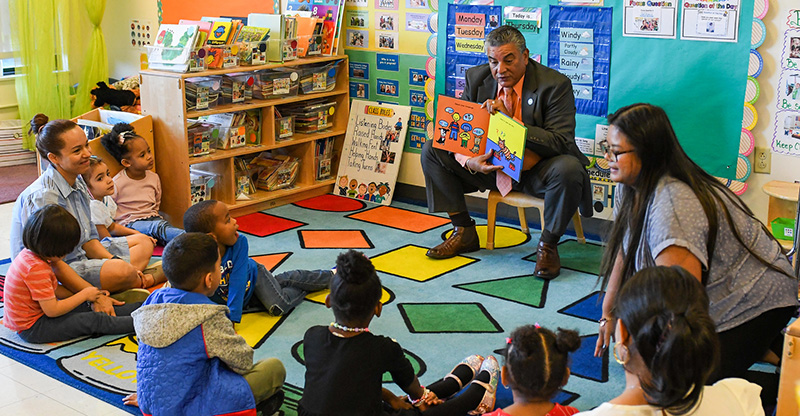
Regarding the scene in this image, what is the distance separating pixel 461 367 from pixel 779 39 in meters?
2.30

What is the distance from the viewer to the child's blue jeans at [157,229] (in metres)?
4.09

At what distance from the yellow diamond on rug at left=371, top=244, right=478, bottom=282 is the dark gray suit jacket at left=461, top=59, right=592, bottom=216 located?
67 cm

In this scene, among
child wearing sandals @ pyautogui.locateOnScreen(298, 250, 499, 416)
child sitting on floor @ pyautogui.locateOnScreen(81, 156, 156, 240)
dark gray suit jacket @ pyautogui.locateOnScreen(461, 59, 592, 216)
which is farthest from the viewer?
dark gray suit jacket @ pyautogui.locateOnScreen(461, 59, 592, 216)

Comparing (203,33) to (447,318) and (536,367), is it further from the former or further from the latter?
(536,367)

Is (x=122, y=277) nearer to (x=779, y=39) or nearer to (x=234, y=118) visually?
(x=234, y=118)

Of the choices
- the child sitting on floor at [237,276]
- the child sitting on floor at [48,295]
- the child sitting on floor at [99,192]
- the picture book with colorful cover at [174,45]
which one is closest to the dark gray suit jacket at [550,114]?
the child sitting on floor at [237,276]

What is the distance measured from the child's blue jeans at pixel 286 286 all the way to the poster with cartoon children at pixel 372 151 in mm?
1602

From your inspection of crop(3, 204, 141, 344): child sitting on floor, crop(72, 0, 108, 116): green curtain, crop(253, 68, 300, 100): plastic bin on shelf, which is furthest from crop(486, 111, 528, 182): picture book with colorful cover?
crop(72, 0, 108, 116): green curtain

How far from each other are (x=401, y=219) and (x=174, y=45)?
163 centimetres

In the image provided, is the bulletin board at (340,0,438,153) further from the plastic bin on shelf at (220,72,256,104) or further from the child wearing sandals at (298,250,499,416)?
the child wearing sandals at (298,250,499,416)

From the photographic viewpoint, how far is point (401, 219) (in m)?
4.81

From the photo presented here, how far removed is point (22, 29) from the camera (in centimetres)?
627

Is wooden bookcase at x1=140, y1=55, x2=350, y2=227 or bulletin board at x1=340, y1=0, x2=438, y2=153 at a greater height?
bulletin board at x1=340, y1=0, x2=438, y2=153

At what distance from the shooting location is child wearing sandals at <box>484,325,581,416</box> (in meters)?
1.87
